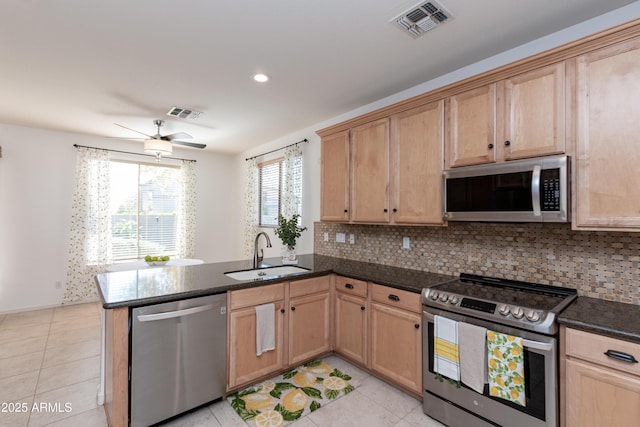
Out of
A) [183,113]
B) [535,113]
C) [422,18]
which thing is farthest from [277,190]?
[535,113]

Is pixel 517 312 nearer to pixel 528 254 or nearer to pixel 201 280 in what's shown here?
pixel 528 254

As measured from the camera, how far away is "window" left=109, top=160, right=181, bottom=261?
506 cm

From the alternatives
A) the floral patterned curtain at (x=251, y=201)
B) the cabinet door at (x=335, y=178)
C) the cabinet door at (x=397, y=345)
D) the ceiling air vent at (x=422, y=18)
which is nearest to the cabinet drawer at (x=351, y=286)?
the cabinet door at (x=397, y=345)

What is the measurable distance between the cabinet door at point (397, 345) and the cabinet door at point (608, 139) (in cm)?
127

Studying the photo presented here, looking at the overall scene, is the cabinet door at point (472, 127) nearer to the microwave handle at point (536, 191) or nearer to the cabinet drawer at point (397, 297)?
the microwave handle at point (536, 191)

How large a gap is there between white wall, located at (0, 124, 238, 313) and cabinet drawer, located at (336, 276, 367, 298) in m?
4.54

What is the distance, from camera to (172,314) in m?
1.92

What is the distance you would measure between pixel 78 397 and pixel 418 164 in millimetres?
3321

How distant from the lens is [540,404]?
5.10 ft

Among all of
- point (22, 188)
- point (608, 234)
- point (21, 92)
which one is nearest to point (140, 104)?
point (21, 92)

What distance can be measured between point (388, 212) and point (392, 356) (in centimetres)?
122

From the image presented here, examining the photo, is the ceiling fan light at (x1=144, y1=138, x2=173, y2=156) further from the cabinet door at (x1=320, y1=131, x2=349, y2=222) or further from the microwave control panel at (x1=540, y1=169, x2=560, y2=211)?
the microwave control panel at (x1=540, y1=169, x2=560, y2=211)

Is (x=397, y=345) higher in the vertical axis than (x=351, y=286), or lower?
lower

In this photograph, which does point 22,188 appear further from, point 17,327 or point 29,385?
point 29,385
